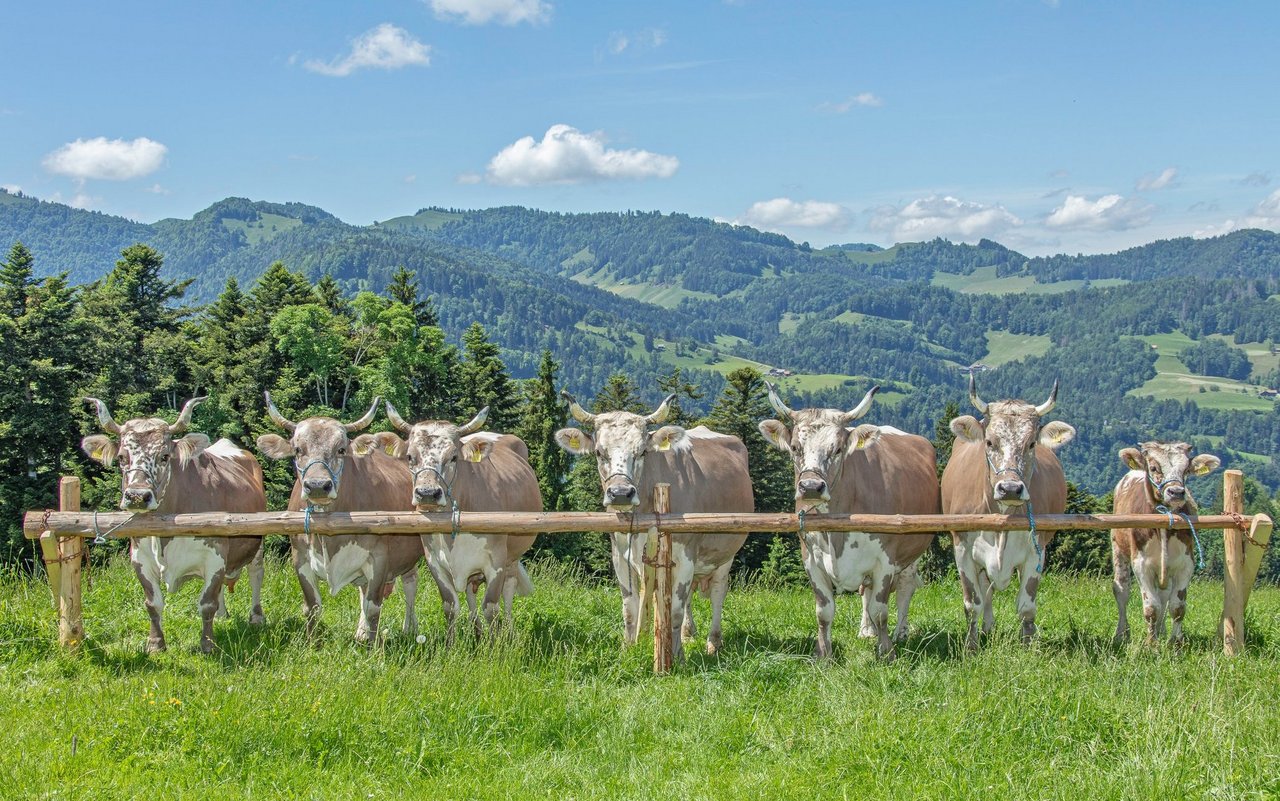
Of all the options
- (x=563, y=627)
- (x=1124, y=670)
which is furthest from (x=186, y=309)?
(x=1124, y=670)

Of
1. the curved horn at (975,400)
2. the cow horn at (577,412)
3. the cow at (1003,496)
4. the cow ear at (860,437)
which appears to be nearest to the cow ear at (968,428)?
the cow at (1003,496)

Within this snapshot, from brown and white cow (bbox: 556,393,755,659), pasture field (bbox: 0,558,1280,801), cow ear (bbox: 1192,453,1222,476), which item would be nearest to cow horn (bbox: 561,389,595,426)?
brown and white cow (bbox: 556,393,755,659)

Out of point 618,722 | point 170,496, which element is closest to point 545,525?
point 618,722

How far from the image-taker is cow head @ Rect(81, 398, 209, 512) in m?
10.4

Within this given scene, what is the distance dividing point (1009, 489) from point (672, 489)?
353 cm

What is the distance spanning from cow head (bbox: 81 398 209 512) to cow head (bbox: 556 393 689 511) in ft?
13.3

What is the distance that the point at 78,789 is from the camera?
6.84m

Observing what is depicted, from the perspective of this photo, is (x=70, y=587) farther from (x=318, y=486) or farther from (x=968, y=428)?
(x=968, y=428)

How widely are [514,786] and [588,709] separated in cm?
134

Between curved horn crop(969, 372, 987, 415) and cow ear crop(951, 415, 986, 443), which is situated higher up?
curved horn crop(969, 372, 987, 415)

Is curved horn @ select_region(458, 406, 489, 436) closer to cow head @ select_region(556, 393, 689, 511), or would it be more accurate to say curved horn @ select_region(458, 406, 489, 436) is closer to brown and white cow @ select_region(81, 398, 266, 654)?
cow head @ select_region(556, 393, 689, 511)

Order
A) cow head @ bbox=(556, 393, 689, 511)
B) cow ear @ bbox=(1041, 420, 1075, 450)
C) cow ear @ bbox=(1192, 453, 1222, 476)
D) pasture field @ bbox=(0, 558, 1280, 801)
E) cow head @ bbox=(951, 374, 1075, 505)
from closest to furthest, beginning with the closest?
pasture field @ bbox=(0, 558, 1280, 801)
cow head @ bbox=(951, 374, 1075, 505)
cow head @ bbox=(556, 393, 689, 511)
cow ear @ bbox=(1041, 420, 1075, 450)
cow ear @ bbox=(1192, 453, 1222, 476)

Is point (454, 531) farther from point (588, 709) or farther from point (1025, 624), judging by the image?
point (1025, 624)

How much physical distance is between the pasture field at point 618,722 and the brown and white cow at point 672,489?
994 millimetres
